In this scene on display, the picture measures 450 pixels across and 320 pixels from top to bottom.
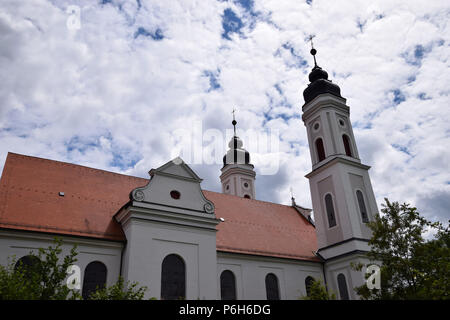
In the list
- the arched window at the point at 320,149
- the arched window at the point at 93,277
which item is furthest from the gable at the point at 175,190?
the arched window at the point at 320,149

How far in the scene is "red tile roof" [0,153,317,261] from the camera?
17.6 m

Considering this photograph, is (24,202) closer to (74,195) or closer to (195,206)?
(74,195)

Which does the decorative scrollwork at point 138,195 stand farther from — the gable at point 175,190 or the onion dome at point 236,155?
the onion dome at point 236,155

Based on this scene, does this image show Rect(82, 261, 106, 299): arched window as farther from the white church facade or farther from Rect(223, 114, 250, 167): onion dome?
Rect(223, 114, 250, 167): onion dome

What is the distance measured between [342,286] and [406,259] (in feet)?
30.8

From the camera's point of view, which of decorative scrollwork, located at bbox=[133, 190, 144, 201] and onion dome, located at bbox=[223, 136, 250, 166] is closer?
decorative scrollwork, located at bbox=[133, 190, 144, 201]

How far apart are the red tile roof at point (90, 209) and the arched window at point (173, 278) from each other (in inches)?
98.3

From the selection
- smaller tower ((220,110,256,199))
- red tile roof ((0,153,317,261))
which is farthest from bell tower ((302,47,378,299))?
smaller tower ((220,110,256,199))

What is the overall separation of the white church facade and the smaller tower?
11.5m

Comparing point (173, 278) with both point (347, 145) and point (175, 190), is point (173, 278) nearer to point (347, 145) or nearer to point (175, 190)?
point (175, 190)

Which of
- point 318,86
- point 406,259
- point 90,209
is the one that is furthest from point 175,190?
point 318,86

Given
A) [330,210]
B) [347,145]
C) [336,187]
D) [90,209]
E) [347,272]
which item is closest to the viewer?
[90,209]

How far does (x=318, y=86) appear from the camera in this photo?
96.7ft

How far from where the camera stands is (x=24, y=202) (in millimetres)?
17859
